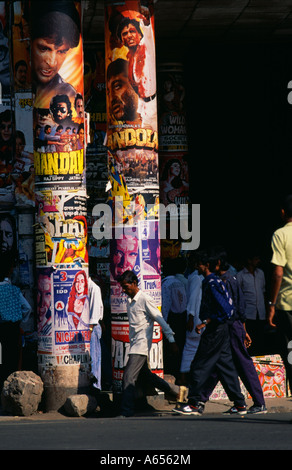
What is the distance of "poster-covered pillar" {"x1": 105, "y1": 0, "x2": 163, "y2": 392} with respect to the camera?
1119 centimetres

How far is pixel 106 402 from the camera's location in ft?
36.4

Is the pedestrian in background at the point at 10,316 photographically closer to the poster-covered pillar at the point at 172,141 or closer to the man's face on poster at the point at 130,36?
the man's face on poster at the point at 130,36

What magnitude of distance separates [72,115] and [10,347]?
2.95m

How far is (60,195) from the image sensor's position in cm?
1112

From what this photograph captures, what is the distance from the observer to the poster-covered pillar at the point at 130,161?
36.7 feet

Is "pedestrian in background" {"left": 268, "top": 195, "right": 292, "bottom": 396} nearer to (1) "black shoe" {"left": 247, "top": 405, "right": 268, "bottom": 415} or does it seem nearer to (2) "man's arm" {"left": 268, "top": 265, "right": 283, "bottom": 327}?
(2) "man's arm" {"left": 268, "top": 265, "right": 283, "bottom": 327}

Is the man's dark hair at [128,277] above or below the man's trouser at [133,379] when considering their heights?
above

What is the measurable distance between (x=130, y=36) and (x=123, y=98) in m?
0.74

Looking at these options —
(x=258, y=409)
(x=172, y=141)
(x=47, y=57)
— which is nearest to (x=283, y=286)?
(x=258, y=409)

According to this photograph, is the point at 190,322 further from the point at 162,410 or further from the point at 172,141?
the point at 172,141

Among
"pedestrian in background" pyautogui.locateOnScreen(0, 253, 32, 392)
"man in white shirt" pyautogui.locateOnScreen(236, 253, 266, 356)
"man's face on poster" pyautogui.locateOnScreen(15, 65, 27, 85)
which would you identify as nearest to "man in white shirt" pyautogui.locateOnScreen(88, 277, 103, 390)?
"pedestrian in background" pyautogui.locateOnScreen(0, 253, 32, 392)

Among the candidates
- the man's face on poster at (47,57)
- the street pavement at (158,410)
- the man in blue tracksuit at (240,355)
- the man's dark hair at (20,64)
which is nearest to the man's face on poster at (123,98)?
the man's face on poster at (47,57)
